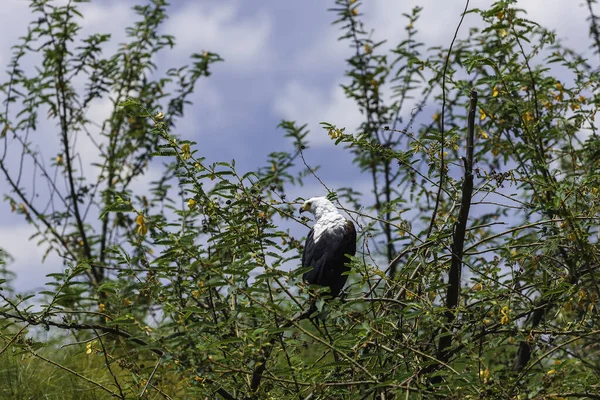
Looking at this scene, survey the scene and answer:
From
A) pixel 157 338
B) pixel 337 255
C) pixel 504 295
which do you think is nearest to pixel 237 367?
pixel 157 338

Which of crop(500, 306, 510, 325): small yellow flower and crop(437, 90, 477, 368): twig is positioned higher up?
crop(437, 90, 477, 368): twig

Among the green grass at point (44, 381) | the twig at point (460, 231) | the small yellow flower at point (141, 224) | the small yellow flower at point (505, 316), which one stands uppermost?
the twig at point (460, 231)

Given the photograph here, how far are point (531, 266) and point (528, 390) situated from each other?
0.62 metres

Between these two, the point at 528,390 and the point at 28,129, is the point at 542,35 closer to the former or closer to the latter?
the point at 528,390

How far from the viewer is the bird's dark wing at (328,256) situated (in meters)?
3.25

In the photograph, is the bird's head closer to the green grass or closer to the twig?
the twig

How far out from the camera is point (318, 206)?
348 cm

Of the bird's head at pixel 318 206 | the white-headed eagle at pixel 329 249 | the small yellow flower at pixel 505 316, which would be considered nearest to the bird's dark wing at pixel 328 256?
the white-headed eagle at pixel 329 249

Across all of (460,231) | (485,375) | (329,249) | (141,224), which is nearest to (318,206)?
(329,249)

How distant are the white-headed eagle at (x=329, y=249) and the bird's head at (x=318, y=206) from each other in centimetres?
3

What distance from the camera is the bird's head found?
3449 millimetres

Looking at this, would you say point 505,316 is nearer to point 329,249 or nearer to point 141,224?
point 329,249

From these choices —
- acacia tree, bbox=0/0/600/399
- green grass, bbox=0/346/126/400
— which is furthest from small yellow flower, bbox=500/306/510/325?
green grass, bbox=0/346/126/400

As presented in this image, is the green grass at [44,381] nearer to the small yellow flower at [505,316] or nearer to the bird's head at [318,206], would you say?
the bird's head at [318,206]
